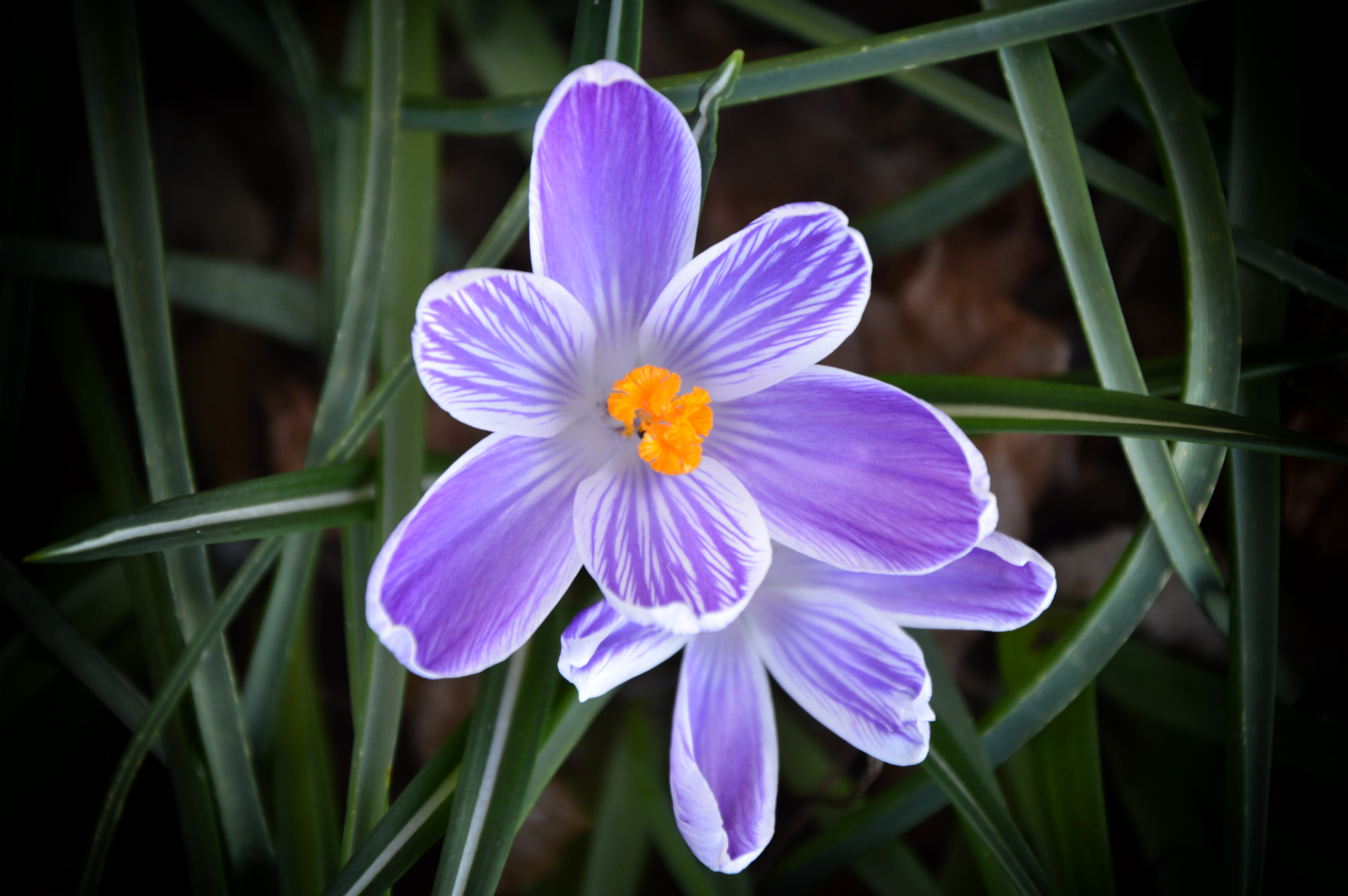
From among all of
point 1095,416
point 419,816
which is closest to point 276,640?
point 419,816

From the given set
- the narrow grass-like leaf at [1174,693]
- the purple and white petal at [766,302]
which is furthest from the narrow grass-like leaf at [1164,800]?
the purple and white petal at [766,302]

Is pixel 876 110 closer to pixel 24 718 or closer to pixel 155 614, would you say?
pixel 155 614

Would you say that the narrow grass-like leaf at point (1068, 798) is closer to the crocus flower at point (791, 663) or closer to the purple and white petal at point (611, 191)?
the crocus flower at point (791, 663)

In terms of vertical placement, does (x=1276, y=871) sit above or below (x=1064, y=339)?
below

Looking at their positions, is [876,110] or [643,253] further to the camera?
[876,110]

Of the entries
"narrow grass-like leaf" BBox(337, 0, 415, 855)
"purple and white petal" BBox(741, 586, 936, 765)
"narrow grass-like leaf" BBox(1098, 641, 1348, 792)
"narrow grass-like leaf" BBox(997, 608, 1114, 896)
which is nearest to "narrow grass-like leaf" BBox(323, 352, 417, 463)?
"narrow grass-like leaf" BBox(337, 0, 415, 855)

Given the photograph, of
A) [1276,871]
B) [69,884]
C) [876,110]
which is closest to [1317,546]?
[1276,871]

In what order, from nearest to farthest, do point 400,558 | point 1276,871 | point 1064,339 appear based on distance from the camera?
1. point 400,558
2. point 1276,871
3. point 1064,339

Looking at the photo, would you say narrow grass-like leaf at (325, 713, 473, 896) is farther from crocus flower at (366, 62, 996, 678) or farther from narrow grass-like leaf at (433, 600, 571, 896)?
crocus flower at (366, 62, 996, 678)
